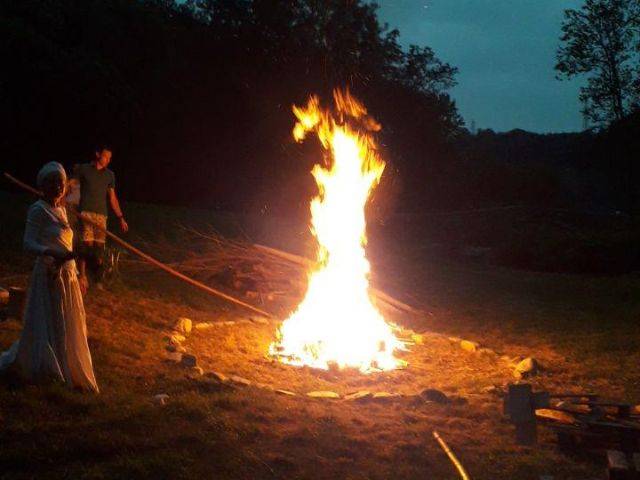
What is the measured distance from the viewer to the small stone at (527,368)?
842 cm

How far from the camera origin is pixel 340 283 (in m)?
10.3

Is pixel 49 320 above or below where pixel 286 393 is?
above

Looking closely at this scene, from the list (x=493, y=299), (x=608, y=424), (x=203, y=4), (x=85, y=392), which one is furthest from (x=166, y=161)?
(x=608, y=424)

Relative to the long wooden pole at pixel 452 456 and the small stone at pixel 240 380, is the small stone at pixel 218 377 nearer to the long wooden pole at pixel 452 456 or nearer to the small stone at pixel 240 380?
the small stone at pixel 240 380

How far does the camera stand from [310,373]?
8375 mm

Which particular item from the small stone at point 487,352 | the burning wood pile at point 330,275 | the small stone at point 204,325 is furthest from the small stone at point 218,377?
the small stone at point 487,352

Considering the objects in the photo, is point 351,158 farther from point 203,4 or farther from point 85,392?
point 203,4

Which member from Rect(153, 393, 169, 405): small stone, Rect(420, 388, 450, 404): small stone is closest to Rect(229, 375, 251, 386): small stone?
Rect(153, 393, 169, 405): small stone

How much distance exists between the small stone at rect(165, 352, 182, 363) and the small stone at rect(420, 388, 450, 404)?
274 cm

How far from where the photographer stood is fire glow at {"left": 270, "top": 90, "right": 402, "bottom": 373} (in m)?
9.09

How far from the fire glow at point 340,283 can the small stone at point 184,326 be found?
4.02 ft

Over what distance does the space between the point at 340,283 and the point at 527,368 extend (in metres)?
3.06

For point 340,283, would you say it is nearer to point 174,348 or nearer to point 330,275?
point 330,275

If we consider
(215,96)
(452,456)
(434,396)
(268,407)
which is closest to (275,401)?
(268,407)
